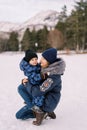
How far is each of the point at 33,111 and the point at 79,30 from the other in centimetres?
4588

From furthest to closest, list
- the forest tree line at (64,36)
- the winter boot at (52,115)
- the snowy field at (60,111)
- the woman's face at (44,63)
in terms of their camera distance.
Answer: the forest tree line at (64,36)
the winter boot at (52,115)
the woman's face at (44,63)
the snowy field at (60,111)

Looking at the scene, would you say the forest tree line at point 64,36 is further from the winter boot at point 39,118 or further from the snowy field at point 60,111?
the winter boot at point 39,118

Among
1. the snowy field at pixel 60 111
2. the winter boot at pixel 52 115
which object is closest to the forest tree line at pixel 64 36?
the snowy field at pixel 60 111

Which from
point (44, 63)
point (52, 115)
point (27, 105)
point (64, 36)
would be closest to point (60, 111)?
point (52, 115)

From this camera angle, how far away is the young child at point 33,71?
17.2 ft

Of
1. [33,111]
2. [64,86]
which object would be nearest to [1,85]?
[64,86]

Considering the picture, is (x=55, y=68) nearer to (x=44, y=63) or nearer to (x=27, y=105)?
(x=44, y=63)

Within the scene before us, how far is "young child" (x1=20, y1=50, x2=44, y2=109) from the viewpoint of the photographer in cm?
524

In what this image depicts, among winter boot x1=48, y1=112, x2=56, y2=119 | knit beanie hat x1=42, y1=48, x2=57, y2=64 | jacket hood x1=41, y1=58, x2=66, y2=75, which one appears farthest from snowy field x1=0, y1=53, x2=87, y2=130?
knit beanie hat x1=42, y1=48, x2=57, y2=64

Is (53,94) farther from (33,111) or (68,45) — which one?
(68,45)

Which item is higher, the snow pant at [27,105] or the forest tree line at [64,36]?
the snow pant at [27,105]

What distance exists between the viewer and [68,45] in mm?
52875

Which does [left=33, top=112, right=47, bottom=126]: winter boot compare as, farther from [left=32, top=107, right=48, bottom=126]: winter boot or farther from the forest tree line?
the forest tree line

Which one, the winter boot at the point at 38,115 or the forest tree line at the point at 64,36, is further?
the forest tree line at the point at 64,36
